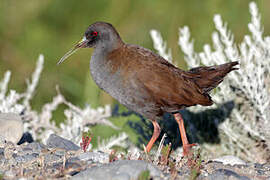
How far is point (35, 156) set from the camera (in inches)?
149

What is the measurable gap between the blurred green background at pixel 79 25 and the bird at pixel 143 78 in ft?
9.01

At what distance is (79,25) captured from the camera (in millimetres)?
8156

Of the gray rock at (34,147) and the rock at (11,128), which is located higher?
the rock at (11,128)

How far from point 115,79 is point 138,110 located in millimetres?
388

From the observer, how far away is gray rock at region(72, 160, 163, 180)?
3.13m

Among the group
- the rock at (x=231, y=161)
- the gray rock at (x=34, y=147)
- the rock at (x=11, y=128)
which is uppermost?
the rock at (x=11, y=128)

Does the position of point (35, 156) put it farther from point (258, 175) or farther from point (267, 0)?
point (267, 0)

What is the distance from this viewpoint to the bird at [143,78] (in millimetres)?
4410

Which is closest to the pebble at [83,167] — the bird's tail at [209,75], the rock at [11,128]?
the rock at [11,128]

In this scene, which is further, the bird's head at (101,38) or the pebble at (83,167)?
the bird's head at (101,38)

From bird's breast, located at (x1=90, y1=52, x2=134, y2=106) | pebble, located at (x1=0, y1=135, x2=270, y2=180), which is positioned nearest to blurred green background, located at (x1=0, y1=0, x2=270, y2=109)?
bird's breast, located at (x1=90, y1=52, x2=134, y2=106)

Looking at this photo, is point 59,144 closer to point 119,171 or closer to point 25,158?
point 25,158

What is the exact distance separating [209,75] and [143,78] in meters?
0.70

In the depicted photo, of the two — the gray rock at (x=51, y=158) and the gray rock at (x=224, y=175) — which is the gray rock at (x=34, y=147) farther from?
the gray rock at (x=224, y=175)
